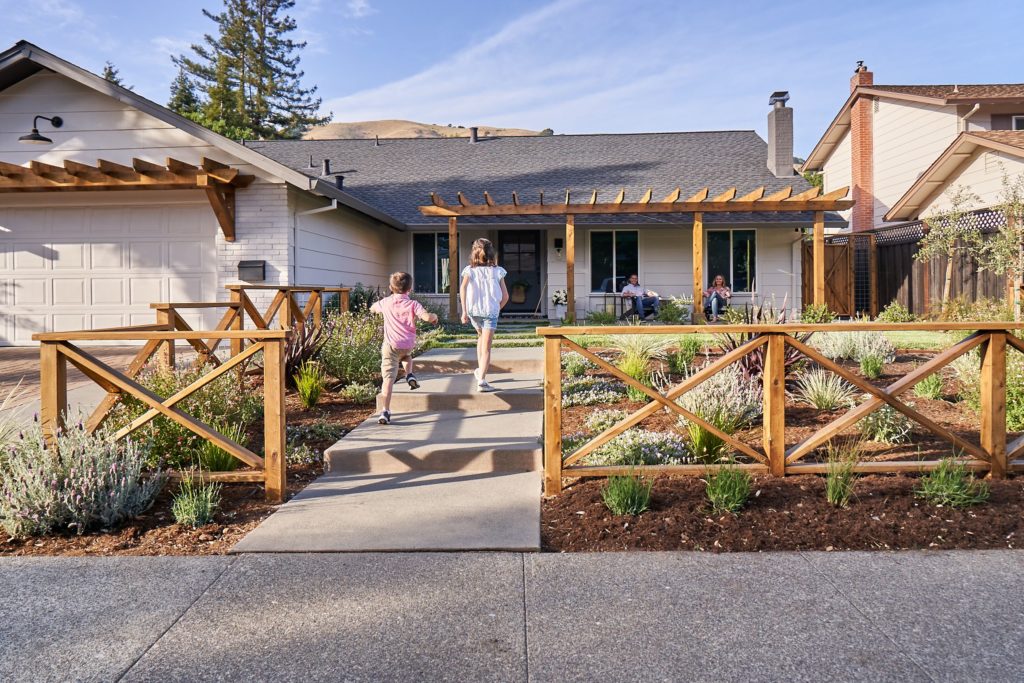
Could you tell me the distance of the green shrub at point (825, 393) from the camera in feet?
20.7

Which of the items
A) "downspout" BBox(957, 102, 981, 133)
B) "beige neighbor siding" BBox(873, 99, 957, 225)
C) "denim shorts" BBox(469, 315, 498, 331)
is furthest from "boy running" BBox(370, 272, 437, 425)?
"beige neighbor siding" BBox(873, 99, 957, 225)

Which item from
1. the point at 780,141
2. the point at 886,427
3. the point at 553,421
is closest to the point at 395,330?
the point at 553,421

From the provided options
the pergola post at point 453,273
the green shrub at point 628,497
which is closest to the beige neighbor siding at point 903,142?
the pergola post at point 453,273

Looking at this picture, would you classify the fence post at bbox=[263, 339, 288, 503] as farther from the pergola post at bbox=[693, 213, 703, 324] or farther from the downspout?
Answer: the downspout

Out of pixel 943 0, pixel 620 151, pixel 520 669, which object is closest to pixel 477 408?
pixel 520 669

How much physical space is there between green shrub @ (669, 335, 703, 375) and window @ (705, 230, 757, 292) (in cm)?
884

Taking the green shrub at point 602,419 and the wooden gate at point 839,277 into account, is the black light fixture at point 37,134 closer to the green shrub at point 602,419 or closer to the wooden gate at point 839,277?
the green shrub at point 602,419

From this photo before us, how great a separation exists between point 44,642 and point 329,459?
8.08ft

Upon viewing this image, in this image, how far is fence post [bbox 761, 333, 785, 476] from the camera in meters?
4.60

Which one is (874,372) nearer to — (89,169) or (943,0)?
(943,0)

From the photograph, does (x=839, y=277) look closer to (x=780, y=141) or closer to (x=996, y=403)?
(x=780, y=141)

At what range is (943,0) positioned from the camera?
1055 centimetres

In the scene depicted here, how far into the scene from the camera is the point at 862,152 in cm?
2225

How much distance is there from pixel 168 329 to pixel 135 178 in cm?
504
